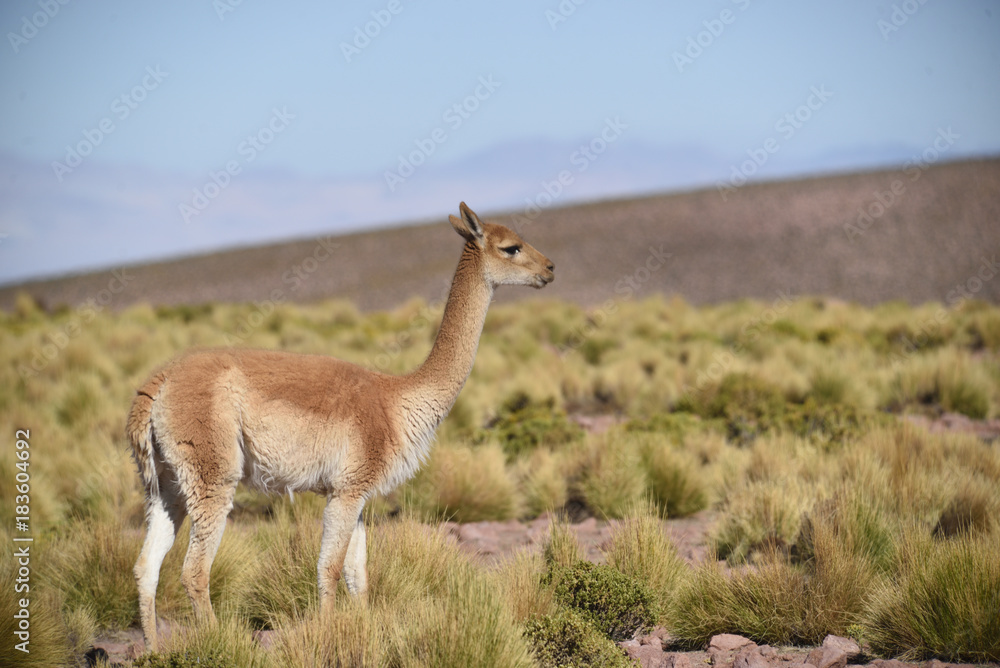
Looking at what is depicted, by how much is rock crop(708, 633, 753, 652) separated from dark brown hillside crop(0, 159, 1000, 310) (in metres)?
31.2

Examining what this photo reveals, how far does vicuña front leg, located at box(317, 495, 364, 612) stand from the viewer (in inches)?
188

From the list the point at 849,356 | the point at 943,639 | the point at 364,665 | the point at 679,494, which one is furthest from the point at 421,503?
the point at 849,356

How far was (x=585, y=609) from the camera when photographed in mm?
5145

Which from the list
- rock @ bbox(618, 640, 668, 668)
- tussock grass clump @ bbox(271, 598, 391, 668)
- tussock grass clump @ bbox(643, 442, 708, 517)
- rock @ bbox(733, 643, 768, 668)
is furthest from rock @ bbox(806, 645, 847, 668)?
tussock grass clump @ bbox(643, 442, 708, 517)

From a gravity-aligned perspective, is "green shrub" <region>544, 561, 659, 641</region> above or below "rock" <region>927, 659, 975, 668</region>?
above

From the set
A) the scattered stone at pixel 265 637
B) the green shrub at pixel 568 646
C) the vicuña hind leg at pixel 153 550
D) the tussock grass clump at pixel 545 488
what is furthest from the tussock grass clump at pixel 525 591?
the tussock grass clump at pixel 545 488

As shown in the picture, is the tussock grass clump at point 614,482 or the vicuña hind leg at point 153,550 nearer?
the vicuña hind leg at point 153,550

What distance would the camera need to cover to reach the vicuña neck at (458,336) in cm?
529

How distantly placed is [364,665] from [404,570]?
1.27 m

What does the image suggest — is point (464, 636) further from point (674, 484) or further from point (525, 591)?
point (674, 484)

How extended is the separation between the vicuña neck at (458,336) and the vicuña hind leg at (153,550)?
5.19ft

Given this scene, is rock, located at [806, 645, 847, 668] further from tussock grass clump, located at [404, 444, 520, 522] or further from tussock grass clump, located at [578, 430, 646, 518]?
tussock grass clump, located at [404, 444, 520, 522]

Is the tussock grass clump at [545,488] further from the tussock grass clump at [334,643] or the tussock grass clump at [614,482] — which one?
the tussock grass clump at [334,643]

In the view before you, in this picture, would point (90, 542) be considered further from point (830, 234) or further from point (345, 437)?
point (830, 234)
